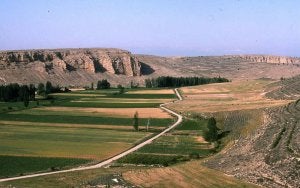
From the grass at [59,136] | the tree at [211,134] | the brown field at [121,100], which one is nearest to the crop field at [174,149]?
the tree at [211,134]

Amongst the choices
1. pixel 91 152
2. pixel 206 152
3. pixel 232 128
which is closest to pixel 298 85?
pixel 232 128

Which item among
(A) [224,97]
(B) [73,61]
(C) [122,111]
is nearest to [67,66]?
(B) [73,61]

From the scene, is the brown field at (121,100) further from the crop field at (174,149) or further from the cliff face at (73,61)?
the cliff face at (73,61)

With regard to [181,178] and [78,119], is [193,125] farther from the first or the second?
[181,178]

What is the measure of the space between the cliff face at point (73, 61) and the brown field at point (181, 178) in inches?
4917

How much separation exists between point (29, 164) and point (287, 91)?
61323 millimetres

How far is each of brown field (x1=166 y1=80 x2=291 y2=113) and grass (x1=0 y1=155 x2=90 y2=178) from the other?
1454 inches

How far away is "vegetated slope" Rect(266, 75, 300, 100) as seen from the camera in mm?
89256

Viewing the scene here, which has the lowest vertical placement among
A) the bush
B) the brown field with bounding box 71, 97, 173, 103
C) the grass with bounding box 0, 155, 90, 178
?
the brown field with bounding box 71, 97, 173, 103

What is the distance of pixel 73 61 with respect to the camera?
180375mm

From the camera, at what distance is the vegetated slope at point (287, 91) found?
293 feet

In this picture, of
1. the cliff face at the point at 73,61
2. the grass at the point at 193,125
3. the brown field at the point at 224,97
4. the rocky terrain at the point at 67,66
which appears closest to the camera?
the grass at the point at 193,125

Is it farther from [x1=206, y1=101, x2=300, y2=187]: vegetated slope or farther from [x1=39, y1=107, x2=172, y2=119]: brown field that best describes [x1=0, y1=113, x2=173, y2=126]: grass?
[x1=206, y1=101, x2=300, y2=187]: vegetated slope

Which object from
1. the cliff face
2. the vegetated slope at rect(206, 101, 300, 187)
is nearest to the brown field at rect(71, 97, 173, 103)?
the vegetated slope at rect(206, 101, 300, 187)
